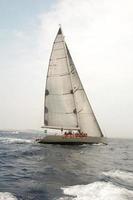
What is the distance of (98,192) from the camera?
1228 centimetres

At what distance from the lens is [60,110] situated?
4091 centimetres

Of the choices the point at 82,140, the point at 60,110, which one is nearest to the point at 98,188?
the point at 82,140

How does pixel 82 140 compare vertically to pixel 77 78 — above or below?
below

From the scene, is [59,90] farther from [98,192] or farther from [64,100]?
[98,192]

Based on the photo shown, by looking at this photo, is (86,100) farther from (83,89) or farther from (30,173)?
(30,173)

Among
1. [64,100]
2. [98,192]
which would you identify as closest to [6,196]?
[98,192]

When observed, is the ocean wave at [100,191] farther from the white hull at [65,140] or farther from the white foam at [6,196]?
the white hull at [65,140]

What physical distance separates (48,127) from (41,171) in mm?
23819

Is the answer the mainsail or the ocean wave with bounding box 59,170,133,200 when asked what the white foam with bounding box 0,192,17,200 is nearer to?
the ocean wave with bounding box 59,170,133,200

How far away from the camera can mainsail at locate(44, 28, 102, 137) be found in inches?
1596

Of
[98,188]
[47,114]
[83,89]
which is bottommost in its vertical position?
[98,188]

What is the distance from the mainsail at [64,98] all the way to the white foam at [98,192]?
26.5 metres

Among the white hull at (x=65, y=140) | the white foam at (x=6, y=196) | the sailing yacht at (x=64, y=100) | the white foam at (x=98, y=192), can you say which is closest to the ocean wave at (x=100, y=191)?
the white foam at (x=98, y=192)

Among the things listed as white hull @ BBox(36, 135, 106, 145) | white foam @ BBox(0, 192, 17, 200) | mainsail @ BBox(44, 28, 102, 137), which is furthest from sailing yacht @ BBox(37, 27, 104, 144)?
white foam @ BBox(0, 192, 17, 200)
